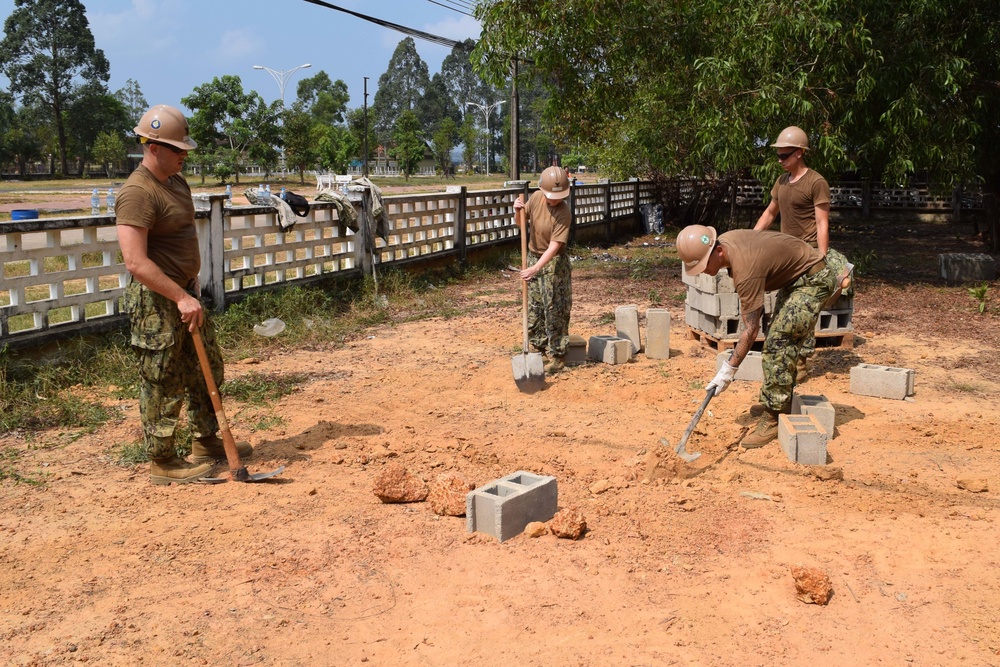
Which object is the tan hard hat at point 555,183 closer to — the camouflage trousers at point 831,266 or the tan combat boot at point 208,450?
the camouflage trousers at point 831,266

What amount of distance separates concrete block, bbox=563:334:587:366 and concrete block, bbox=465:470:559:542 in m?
3.22

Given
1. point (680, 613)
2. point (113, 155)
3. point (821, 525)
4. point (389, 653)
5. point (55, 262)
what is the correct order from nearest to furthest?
point (389, 653)
point (680, 613)
point (821, 525)
point (55, 262)
point (113, 155)

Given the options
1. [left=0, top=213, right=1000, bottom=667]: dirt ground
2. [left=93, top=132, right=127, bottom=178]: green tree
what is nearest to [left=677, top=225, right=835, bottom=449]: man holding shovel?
[left=0, top=213, right=1000, bottom=667]: dirt ground

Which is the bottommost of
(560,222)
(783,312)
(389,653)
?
(389,653)

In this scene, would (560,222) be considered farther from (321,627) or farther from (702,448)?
(321,627)

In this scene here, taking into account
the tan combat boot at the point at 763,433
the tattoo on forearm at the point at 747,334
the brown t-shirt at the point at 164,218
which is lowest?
the tan combat boot at the point at 763,433

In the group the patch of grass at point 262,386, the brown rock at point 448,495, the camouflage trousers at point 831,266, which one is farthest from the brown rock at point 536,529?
the patch of grass at point 262,386

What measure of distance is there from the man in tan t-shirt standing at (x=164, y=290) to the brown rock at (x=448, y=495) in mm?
1389

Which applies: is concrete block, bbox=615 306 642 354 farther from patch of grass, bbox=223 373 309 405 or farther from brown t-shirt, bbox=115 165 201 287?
brown t-shirt, bbox=115 165 201 287

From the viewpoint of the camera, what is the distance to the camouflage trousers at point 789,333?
555 cm

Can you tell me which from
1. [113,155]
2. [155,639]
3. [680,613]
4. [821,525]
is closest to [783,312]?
[821,525]

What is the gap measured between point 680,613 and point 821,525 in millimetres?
1235

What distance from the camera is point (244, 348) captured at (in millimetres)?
8344

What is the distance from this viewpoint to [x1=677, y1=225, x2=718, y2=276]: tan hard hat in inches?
190
